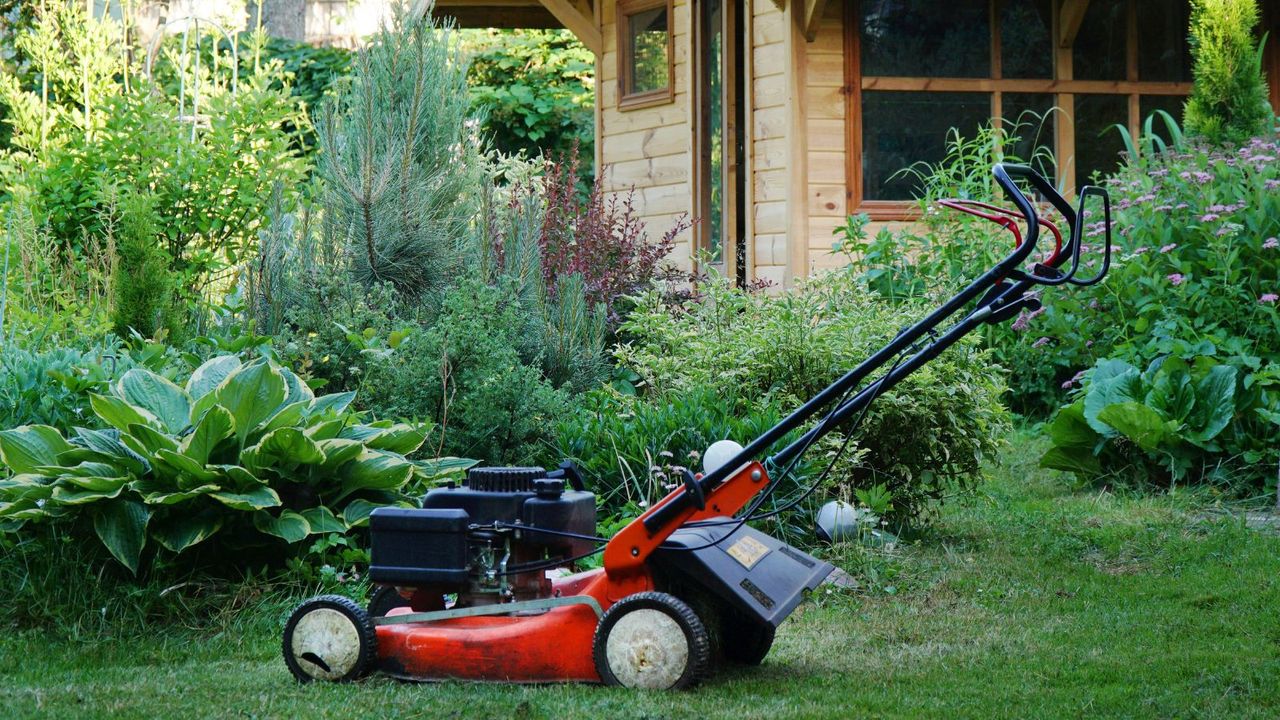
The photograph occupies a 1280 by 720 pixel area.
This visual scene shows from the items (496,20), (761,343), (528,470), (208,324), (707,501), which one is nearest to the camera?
(707,501)

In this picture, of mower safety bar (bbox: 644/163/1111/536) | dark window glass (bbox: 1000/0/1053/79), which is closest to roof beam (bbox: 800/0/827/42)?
dark window glass (bbox: 1000/0/1053/79)

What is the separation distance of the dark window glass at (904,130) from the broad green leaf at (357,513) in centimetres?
579

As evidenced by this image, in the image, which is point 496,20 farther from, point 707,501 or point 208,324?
point 707,501

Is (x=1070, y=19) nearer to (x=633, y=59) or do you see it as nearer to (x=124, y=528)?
(x=633, y=59)

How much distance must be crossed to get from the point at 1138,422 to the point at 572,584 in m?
3.40

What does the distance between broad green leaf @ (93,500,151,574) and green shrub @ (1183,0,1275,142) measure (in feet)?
23.6

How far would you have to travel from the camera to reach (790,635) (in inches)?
151

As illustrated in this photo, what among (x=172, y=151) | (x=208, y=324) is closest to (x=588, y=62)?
(x=172, y=151)

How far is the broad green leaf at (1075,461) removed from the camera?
6.25 m

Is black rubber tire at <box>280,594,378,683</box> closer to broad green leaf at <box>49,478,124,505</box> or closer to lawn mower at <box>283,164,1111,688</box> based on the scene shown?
lawn mower at <box>283,164,1111,688</box>

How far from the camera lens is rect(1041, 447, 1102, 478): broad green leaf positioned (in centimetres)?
625

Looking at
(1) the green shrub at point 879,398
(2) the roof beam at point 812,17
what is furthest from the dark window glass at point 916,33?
(1) the green shrub at point 879,398

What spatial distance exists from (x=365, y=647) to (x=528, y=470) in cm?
60

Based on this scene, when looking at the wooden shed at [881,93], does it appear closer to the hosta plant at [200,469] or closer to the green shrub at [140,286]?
the green shrub at [140,286]
